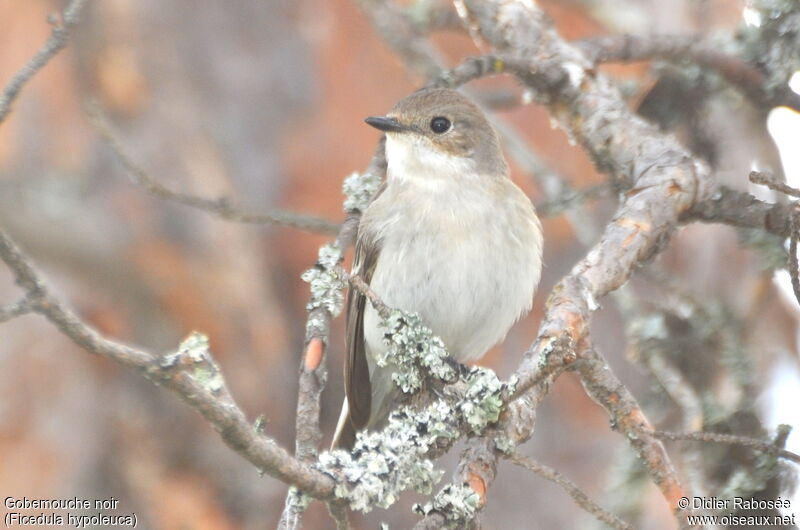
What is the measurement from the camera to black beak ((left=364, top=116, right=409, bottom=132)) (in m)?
4.07

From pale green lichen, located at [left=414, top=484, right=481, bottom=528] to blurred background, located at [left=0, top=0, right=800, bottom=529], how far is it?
2.67m

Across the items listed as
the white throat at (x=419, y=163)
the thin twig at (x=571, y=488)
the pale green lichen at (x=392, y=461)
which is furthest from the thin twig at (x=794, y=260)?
the white throat at (x=419, y=163)

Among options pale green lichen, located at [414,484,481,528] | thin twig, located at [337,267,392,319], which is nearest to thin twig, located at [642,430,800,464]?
pale green lichen, located at [414,484,481,528]

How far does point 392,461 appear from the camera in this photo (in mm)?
2344

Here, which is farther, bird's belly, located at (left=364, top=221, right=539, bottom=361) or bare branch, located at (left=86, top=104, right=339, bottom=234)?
bird's belly, located at (left=364, top=221, right=539, bottom=361)

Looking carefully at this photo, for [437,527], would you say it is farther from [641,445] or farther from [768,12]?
[768,12]

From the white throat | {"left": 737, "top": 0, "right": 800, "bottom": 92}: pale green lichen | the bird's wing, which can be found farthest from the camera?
the white throat

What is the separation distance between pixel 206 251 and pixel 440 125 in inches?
65.0

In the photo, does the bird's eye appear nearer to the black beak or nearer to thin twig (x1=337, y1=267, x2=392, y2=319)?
the black beak

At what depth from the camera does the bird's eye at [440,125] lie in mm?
4297

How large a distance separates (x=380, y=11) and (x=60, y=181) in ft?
6.62

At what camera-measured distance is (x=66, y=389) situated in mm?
5184

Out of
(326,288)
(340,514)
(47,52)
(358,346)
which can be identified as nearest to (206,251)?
(358,346)

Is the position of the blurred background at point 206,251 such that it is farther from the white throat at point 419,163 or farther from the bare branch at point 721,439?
the bare branch at point 721,439
